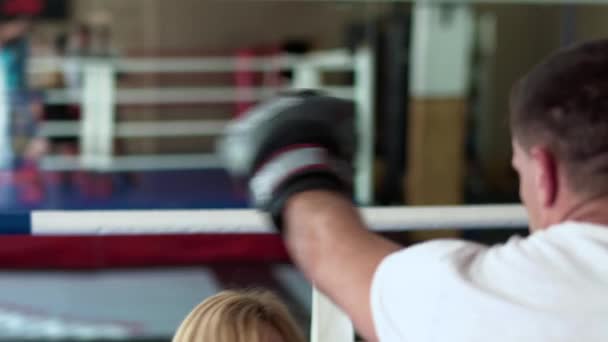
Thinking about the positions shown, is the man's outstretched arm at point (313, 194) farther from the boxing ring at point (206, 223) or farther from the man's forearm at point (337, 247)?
the boxing ring at point (206, 223)

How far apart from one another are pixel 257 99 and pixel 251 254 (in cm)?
222

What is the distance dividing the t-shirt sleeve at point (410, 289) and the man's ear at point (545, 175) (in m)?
0.06

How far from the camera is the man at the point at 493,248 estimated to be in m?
0.51

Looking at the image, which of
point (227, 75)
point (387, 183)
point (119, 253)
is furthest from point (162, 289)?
point (227, 75)

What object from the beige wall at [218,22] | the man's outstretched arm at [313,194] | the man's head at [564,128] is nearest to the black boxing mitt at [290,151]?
the man's outstretched arm at [313,194]

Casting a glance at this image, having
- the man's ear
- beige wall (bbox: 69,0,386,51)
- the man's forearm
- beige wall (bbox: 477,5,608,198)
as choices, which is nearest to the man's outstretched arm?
the man's forearm

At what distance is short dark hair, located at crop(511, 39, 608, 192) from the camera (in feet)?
1.66

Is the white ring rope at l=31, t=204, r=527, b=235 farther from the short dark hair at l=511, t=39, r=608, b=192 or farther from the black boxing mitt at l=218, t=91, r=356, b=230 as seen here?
the short dark hair at l=511, t=39, r=608, b=192

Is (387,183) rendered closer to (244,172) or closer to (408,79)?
(408,79)

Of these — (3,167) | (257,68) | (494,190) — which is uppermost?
(257,68)

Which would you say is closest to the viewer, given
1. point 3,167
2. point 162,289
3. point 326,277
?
point 326,277

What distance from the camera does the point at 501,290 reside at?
1.69ft

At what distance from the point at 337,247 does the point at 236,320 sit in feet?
0.82

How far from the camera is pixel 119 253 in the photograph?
3.15m
